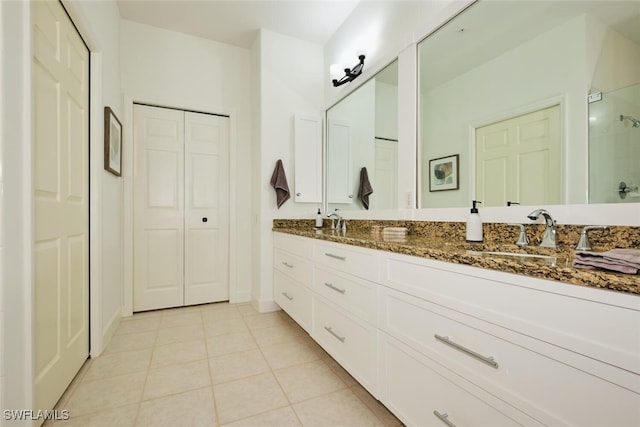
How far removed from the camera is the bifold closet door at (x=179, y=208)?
2.84 meters

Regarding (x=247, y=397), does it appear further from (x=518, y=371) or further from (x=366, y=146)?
(x=366, y=146)

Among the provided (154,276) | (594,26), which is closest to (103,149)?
(154,276)

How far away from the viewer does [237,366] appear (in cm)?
182

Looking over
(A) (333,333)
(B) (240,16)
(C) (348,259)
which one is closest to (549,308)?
(C) (348,259)

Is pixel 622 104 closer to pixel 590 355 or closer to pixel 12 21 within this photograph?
pixel 590 355

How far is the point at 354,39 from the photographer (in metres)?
2.59

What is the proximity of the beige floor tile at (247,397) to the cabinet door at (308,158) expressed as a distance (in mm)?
1726

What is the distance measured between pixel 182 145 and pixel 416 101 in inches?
92.1

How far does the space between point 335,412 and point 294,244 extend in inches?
46.6

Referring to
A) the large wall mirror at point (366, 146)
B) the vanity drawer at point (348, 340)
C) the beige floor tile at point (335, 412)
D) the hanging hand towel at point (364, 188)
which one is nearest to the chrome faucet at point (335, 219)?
the large wall mirror at point (366, 146)

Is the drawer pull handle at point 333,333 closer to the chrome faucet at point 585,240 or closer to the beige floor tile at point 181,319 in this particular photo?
the chrome faucet at point 585,240

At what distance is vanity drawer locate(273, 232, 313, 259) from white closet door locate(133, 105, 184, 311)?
1.07 meters

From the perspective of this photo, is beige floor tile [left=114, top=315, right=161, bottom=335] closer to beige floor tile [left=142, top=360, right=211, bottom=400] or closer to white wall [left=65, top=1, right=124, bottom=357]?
white wall [left=65, top=1, right=124, bottom=357]

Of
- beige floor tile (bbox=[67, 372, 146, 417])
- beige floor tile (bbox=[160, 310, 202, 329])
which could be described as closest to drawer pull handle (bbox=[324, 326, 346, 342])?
beige floor tile (bbox=[67, 372, 146, 417])
